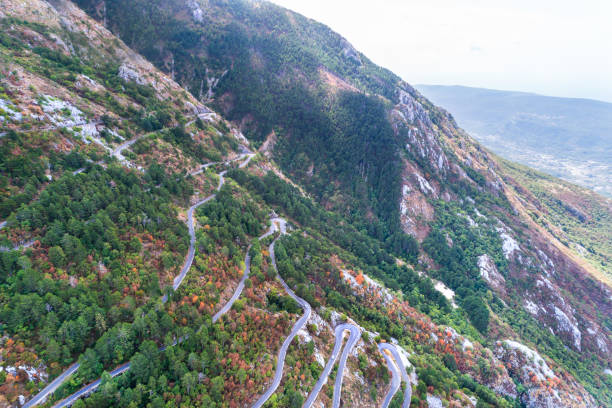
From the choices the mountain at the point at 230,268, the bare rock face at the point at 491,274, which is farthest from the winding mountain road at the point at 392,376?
the bare rock face at the point at 491,274

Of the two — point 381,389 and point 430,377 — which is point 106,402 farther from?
point 430,377

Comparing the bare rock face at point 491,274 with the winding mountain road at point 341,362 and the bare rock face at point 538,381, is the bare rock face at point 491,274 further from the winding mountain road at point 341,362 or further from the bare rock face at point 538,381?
the winding mountain road at point 341,362

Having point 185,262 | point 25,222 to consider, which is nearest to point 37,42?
point 25,222

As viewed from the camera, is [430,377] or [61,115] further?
[61,115]

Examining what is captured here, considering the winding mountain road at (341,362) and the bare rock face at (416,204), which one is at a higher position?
the bare rock face at (416,204)

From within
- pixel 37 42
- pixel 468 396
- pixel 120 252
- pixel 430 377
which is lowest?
pixel 468 396

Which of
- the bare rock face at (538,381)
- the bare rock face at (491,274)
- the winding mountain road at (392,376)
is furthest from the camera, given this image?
the bare rock face at (491,274)

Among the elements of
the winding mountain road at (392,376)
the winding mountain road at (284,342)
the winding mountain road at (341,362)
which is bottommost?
the winding mountain road at (392,376)
